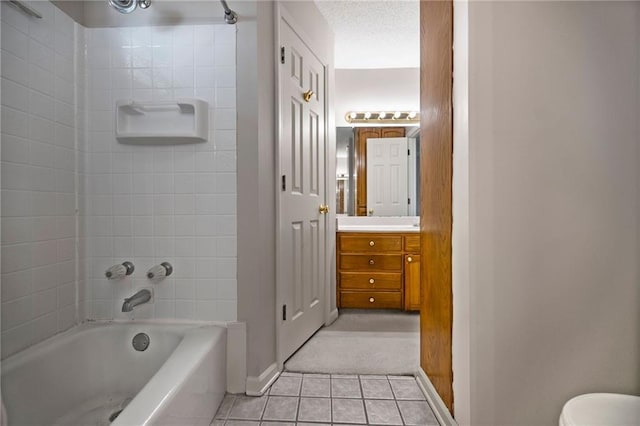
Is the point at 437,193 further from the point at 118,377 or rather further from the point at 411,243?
the point at 118,377

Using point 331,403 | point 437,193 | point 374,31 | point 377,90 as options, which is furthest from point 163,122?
point 377,90

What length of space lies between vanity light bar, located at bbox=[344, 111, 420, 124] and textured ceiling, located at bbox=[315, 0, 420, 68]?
45 cm

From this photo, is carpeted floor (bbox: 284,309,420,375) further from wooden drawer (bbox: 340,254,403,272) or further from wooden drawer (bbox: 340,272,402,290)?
wooden drawer (bbox: 340,254,403,272)

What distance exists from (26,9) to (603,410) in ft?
8.46

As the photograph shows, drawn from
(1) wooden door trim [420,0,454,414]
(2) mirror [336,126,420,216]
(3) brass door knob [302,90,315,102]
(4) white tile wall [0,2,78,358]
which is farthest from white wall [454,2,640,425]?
(2) mirror [336,126,420,216]

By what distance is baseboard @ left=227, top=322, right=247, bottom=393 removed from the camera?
1.55 m

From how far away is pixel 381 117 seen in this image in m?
3.14

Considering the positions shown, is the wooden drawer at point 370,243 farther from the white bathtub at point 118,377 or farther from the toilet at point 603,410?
the toilet at point 603,410

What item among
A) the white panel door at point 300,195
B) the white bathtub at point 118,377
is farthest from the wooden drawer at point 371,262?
the white bathtub at point 118,377

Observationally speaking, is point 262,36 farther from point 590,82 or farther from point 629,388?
point 629,388

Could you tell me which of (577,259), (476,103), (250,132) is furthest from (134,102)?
(577,259)

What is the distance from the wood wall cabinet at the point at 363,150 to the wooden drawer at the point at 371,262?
0.59 meters

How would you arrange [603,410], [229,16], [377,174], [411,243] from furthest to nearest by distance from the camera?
[377,174] → [411,243] → [229,16] → [603,410]

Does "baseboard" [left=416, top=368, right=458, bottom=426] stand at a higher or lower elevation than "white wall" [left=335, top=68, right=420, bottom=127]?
lower
